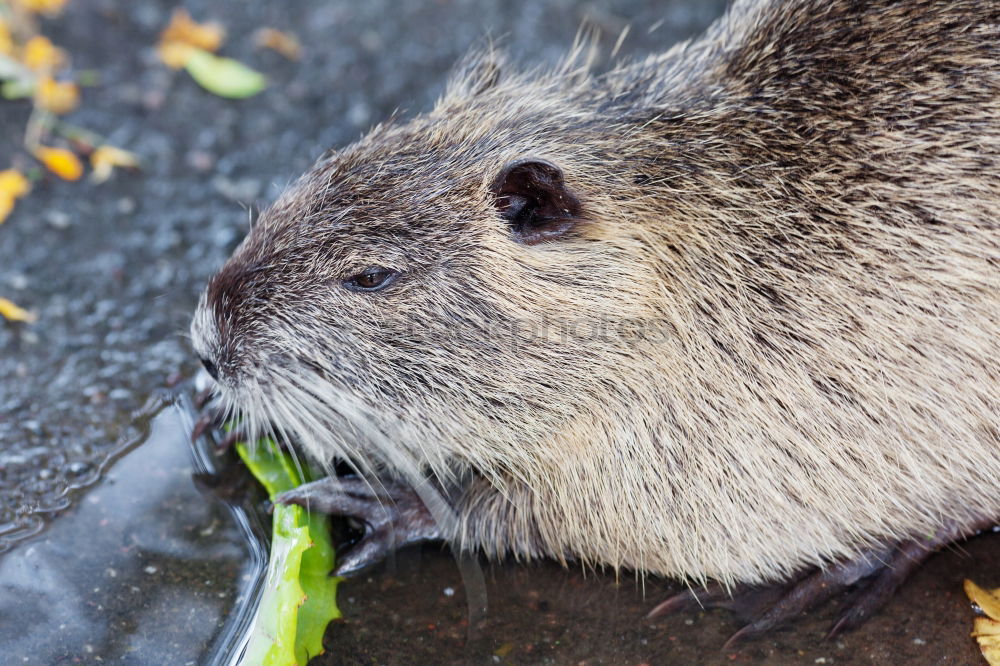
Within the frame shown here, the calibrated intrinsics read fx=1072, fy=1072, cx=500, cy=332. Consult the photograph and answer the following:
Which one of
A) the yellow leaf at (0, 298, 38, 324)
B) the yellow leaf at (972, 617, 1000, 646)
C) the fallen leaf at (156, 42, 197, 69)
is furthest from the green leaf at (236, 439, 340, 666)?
the fallen leaf at (156, 42, 197, 69)

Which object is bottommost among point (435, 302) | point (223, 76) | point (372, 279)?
point (435, 302)

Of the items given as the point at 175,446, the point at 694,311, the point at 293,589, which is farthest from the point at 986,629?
the point at 175,446

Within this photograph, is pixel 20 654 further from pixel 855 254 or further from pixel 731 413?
pixel 855 254

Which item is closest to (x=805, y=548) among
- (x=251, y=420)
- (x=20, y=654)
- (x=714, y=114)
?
(x=714, y=114)

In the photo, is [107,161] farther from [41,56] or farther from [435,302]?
[435,302]

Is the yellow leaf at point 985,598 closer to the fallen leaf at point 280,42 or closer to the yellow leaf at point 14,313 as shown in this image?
the yellow leaf at point 14,313

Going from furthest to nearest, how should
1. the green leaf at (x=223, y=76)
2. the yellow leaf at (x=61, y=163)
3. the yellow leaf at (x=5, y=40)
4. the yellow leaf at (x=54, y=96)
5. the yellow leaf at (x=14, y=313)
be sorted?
1. the green leaf at (x=223, y=76)
2. the yellow leaf at (x=5, y=40)
3. the yellow leaf at (x=54, y=96)
4. the yellow leaf at (x=61, y=163)
5. the yellow leaf at (x=14, y=313)

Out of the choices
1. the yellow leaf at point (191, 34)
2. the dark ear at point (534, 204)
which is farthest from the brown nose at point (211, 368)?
the yellow leaf at point (191, 34)
